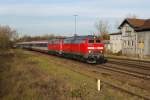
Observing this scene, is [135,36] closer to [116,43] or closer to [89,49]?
[116,43]

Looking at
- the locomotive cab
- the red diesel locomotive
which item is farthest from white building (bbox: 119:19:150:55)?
the locomotive cab

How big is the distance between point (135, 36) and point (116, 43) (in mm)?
11619

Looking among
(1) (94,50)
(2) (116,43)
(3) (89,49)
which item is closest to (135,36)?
(2) (116,43)

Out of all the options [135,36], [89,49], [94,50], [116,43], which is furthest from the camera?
[116,43]

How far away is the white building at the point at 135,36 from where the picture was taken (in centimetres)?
4684

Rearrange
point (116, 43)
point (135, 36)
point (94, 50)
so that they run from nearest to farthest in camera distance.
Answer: point (94, 50)
point (135, 36)
point (116, 43)

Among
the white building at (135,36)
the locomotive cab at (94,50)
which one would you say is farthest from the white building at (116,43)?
the locomotive cab at (94,50)

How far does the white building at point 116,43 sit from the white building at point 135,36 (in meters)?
4.37

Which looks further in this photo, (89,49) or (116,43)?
(116,43)

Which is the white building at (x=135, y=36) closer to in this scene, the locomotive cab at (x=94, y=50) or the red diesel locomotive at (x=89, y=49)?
the red diesel locomotive at (x=89, y=49)

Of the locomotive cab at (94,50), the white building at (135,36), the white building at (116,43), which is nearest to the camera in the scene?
the locomotive cab at (94,50)

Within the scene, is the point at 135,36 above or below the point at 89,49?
above

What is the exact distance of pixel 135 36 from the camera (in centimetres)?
5197

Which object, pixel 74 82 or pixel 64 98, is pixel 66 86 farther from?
pixel 64 98
